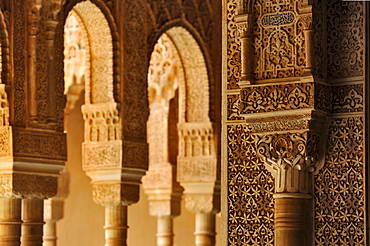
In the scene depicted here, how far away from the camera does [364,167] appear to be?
5.37m

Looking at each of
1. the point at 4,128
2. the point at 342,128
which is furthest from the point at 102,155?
the point at 342,128

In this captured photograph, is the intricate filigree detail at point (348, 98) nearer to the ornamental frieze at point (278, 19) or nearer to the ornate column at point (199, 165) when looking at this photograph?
the ornamental frieze at point (278, 19)

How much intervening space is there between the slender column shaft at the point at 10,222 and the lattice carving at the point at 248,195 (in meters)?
3.87

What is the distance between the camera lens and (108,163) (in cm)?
1034

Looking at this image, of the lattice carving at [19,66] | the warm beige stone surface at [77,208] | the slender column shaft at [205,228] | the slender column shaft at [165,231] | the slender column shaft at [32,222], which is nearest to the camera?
the lattice carving at [19,66]

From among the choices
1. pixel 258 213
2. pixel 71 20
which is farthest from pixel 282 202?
pixel 71 20

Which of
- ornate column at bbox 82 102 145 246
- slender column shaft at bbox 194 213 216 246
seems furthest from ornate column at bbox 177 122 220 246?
ornate column at bbox 82 102 145 246

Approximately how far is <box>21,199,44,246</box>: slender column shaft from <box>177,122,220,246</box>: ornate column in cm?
290

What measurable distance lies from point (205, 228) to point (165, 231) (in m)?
0.97

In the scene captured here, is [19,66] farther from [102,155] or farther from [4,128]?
[102,155]

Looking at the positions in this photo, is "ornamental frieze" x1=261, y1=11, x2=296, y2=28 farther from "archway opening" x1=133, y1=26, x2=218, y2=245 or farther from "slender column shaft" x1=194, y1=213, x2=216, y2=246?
"slender column shaft" x1=194, y1=213, x2=216, y2=246

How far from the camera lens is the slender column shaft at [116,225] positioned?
418 inches

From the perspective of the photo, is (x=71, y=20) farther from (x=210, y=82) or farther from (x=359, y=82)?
(x=359, y=82)

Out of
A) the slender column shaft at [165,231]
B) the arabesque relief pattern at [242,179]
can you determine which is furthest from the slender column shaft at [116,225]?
the arabesque relief pattern at [242,179]
